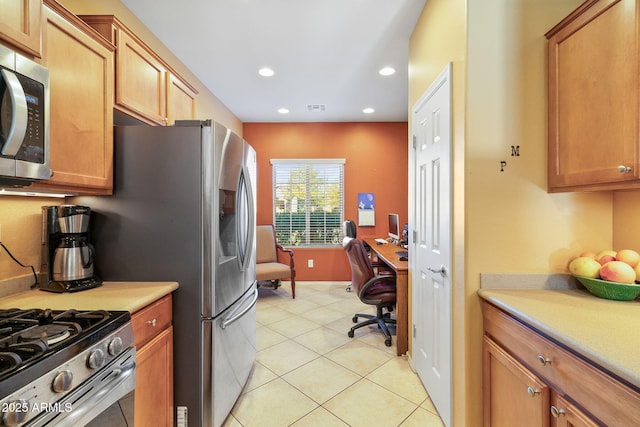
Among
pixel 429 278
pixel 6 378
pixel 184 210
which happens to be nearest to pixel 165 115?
pixel 184 210

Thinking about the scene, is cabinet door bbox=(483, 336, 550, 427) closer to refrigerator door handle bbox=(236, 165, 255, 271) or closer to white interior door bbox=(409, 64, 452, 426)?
white interior door bbox=(409, 64, 452, 426)

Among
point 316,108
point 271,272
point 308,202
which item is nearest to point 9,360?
point 271,272

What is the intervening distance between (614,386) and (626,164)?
0.79 metres

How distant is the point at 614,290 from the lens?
113cm

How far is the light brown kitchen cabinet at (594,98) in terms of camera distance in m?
1.00

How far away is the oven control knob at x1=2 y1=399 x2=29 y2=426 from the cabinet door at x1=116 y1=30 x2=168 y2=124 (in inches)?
57.7

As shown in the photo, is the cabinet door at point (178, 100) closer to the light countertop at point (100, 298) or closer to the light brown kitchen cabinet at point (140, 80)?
the light brown kitchen cabinet at point (140, 80)

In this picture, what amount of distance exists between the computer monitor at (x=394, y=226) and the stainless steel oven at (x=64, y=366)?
12.0 feet

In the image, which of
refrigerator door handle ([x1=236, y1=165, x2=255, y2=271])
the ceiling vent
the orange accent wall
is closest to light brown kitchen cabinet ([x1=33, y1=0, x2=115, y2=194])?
refrigerator door handle ([x1=236, y1=165, x2=255, y2=271])

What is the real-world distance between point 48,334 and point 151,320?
43cm

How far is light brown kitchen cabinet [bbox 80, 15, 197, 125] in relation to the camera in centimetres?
156

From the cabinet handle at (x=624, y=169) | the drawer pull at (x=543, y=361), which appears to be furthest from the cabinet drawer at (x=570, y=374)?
the cabinet handle at (x=624, y=169)

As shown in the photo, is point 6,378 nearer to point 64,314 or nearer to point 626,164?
point 64,314

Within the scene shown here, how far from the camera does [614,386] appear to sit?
72cm
